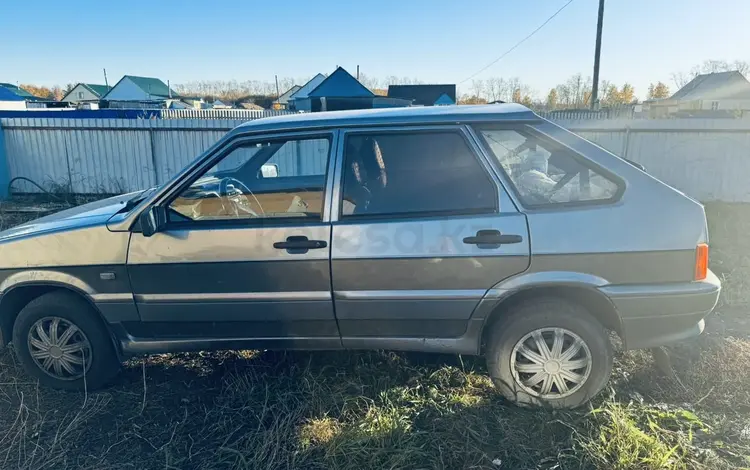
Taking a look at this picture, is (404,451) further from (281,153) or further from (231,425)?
(281,153)

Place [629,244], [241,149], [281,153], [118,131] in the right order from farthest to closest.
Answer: [118,131]
[281,153]
[241,149]
[629,244]

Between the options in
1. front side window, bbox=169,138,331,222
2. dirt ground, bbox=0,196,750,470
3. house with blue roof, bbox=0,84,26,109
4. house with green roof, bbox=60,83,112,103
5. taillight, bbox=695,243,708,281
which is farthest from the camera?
house with green roof, bbox=60,83,112,103

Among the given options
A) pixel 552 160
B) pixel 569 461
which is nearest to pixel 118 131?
pixel 552 160

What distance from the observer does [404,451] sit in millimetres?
2609

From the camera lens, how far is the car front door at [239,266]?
2877mm

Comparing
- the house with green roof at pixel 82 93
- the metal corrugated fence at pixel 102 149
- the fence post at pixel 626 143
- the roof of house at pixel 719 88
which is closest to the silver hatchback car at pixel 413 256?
the fence post at pixel 626 143

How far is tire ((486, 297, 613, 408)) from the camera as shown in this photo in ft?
9.31

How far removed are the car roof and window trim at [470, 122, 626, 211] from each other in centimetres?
5

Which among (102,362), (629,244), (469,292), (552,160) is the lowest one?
(102,362)

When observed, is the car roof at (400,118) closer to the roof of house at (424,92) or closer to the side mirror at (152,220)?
the side mirror at (152,220)

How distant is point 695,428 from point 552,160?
1.78 m

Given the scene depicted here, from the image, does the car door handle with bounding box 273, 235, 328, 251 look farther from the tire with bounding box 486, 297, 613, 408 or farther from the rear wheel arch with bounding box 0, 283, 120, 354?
the rear wheel arch with bounding box 0, 283, 120, 354

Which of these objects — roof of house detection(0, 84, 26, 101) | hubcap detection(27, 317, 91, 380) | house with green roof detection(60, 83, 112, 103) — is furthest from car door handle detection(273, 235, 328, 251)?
house with green roof detection(60, 83, 112, 103)

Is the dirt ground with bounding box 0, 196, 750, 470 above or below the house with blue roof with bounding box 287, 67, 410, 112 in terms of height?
below
